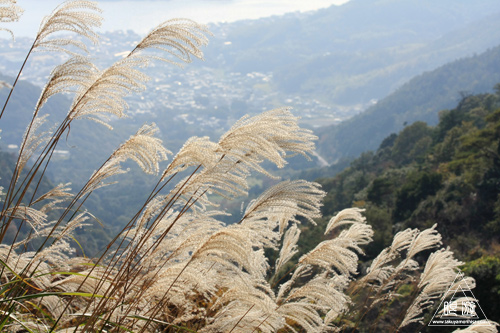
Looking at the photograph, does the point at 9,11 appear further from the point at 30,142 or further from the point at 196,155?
the point at 196,155

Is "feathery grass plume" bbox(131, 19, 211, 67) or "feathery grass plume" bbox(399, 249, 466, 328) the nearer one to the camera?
"feathery grass plume" bbox(131, 19, 211, 67)

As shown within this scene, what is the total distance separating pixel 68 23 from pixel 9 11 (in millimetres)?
276

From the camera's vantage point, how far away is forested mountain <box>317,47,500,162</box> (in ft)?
405

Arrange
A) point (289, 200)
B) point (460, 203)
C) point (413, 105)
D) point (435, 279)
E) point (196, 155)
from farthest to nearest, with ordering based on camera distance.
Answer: point (413, 105), point (460, 203), point (435, 279), point (289, 200), point (196, 155)

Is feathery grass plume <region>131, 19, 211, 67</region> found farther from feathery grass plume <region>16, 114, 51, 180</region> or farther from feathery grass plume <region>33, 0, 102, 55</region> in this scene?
feathery grass plume <region>16, 114, 51, 180</region>

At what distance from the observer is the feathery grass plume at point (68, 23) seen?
70.5 inches

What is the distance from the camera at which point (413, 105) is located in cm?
13088

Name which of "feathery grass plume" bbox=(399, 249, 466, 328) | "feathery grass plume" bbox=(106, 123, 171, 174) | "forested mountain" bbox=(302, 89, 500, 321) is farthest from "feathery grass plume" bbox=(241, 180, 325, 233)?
"forested mountain" bbox=(302, 89, 500, 321)

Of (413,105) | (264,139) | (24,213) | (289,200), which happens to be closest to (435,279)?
(289,200)

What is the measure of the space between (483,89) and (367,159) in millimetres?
90829

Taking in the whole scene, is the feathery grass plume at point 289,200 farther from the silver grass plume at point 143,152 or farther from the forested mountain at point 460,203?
the forested mountain at point 460,203

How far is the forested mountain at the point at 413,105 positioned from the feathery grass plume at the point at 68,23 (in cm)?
12147

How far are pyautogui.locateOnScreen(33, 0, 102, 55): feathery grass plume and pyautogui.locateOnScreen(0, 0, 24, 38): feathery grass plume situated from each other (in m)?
0.13

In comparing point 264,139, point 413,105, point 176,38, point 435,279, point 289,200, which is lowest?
point 413,105
